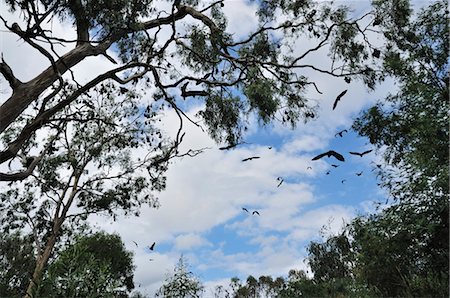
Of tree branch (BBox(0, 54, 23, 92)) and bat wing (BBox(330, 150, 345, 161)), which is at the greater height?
tree branch (BBox(0, 54, 23, 92))

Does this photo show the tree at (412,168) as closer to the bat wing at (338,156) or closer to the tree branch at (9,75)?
the bat wing at (338,156)

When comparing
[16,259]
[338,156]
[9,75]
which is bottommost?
[338,156]

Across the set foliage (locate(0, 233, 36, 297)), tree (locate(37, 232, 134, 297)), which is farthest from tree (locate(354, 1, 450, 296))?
foliage (locate(0, 233, 36, 297))

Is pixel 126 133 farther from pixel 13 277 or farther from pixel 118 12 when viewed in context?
pixel 13 277

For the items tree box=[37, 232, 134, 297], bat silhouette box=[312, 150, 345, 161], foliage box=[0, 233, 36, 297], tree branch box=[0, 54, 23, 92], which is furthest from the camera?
foliage box=[0, 233, 36, 297]

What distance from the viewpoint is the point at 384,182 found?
32.7 ft

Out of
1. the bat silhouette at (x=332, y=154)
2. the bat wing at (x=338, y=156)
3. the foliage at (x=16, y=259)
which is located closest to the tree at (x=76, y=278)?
the bat silhouette at (x=332, y=154)

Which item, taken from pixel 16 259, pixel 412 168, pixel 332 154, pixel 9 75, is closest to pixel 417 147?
pixel 412 168

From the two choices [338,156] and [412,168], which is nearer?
[338,156]

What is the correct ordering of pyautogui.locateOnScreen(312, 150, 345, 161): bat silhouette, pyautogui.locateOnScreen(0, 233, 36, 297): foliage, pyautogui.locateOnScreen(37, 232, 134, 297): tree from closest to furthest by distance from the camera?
pyautogui.locateOnScreen(37, 232, 134, 297): tree → pyautogui.locateOnScreen(312, 150, 345, 161): bat silhouette → pyautogui.locateOnScreen(0, 233, 36, 297): foliage

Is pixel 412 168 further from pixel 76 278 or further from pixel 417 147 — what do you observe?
pixel 76 278

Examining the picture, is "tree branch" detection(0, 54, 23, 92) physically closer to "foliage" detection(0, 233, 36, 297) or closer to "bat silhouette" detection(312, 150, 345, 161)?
"bat silhouette" detection(312, 150, 345, 161)

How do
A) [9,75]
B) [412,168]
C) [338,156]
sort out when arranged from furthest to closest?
[412,168]
[9,75]
[338,156]

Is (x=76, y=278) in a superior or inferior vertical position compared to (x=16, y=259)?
inferior
